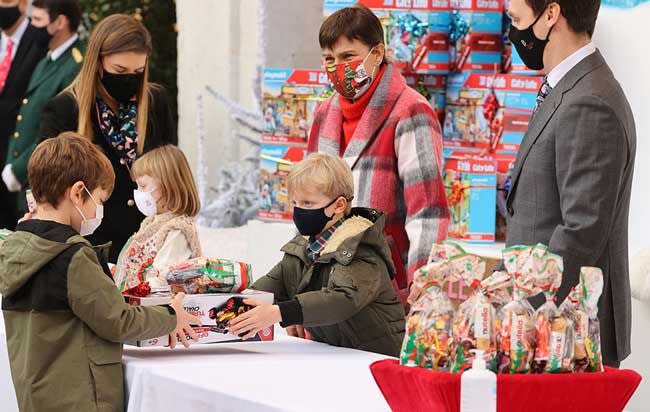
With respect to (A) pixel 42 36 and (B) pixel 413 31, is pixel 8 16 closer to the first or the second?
(A) pixel 42 36

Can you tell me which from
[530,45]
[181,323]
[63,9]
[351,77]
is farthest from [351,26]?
[63,9]

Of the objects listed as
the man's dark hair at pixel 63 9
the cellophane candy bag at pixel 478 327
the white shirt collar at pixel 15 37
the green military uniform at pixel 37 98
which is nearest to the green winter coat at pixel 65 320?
the cellophane candy bag at pixel 478 327

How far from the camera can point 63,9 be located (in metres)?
8.01

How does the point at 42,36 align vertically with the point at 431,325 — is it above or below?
above

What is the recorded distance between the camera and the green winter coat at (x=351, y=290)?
9.95 feet

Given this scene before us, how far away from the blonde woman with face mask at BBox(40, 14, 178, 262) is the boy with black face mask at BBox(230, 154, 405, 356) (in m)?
1.08

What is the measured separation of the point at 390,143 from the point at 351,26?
1.23ft

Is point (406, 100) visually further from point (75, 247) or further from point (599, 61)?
point (75, 247)

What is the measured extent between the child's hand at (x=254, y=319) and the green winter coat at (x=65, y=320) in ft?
0.86

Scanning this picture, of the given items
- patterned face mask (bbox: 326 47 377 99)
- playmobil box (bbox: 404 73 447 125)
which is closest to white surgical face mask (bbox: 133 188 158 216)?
patterned face mask (bbox: 326 47 377 99)

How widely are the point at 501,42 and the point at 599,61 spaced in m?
2.20

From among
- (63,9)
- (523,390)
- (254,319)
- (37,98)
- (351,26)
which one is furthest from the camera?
(63,9)

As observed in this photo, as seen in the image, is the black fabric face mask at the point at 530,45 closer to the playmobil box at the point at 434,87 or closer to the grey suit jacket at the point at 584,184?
the grey suit jacket at the point at 584,184

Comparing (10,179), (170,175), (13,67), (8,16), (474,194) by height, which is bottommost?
(10,179)
